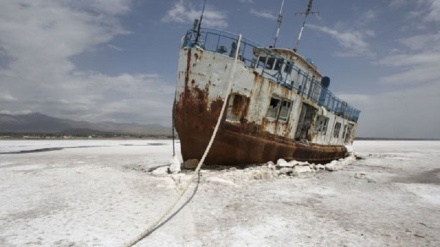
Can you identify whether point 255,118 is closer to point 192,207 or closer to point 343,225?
Answer: point 192,207

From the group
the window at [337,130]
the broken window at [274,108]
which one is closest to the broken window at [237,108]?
the broken window at [274,108]

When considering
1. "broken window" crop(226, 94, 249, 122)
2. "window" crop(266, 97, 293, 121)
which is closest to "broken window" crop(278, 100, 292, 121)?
"window" crop(266, 97, 293, 121)

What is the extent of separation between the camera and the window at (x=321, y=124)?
15516mm

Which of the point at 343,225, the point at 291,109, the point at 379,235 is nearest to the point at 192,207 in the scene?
the point at 343,225

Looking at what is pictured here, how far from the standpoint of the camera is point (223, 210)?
618 cm

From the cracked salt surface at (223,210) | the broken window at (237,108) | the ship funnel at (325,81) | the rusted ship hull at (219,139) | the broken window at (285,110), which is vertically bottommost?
the cracked salt surface at (223,210)

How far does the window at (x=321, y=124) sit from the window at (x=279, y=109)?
4009 millimetres

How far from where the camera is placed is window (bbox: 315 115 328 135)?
50.9 feet

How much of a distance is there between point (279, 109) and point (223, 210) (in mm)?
6291

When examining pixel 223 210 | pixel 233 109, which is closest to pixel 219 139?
pixel 233 109

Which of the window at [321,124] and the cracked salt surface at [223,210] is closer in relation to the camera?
the cracked salt surface at [223,210]

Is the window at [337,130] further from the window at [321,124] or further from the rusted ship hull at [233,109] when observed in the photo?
the rusted ship hull at [233,109]

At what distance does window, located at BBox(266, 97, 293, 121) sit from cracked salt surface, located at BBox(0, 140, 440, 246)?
2.49m

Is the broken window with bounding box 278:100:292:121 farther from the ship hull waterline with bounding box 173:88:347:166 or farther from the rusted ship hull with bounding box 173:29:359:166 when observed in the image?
the ship hull waterline with bounding box 173:88:347:166
